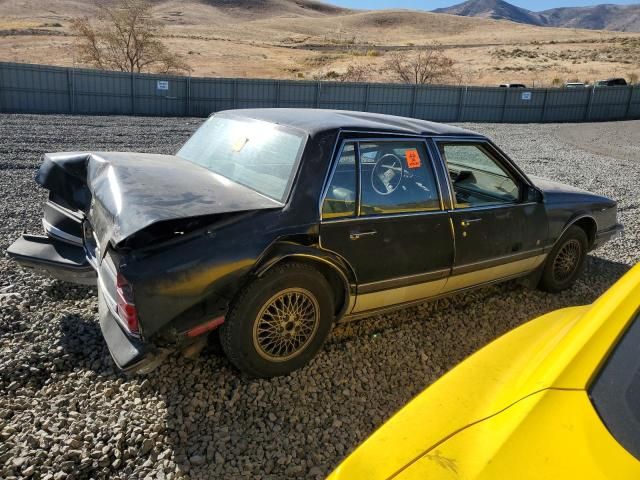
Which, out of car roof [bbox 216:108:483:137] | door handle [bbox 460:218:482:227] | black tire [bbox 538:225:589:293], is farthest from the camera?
black tire [bbox 538:225:589:293]

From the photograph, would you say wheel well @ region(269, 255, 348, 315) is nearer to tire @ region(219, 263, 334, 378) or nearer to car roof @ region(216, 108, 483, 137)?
tire @ region(219, 263, 334, 378)

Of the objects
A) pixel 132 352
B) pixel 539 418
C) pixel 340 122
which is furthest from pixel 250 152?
pixel 539 418

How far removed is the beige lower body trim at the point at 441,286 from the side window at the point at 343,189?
0.62m

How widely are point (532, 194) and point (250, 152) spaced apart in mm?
2481

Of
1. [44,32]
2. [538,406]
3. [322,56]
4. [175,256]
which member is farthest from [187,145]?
[44,32]

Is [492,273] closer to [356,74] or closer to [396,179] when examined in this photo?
[396,179]

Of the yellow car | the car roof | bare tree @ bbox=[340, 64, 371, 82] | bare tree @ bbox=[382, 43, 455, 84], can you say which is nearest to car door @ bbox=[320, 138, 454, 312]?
the car roof

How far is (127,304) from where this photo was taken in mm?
2674

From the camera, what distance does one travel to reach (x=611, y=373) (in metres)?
1.67

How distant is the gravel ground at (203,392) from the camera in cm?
265

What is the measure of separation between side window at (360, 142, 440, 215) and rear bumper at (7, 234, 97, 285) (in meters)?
2.02

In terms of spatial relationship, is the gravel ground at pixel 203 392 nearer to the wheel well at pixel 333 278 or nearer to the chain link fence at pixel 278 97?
the wheel well at pixel 333 278

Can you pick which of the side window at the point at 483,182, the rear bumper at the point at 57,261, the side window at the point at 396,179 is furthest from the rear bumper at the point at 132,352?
the side window at the point at 483,182

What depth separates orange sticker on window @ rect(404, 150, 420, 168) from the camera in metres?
3.74
